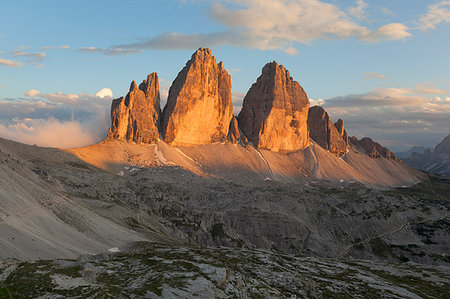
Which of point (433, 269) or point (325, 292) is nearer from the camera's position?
point (325, 292)

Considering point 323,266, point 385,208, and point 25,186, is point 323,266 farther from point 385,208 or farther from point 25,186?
point 385,208

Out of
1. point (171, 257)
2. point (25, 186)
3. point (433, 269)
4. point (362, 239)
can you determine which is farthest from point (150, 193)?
point (433, 269)

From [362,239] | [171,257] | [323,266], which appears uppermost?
[171,257]

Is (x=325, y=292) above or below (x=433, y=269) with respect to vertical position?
above

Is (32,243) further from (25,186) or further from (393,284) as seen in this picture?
(393,284)

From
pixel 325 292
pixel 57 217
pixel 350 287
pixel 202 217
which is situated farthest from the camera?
pixel 202 217

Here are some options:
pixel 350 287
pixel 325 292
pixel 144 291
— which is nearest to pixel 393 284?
pixel 350 287

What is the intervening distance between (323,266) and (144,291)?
168 feet

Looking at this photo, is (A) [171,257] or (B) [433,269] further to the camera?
(B) [433,269]

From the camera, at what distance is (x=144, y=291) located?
38094mm

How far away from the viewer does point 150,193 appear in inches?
5620

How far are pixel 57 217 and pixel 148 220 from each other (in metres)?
38.3

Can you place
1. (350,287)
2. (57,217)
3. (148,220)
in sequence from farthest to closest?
(148,220), (57,217), (350,287)

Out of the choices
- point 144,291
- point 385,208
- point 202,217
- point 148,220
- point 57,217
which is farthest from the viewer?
point 385,208
